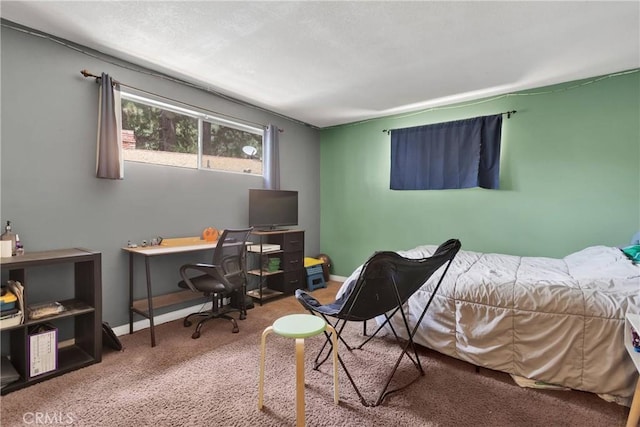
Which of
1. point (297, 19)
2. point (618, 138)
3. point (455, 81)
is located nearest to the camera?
point (297, 19)

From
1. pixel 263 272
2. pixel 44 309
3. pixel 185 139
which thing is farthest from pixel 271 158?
pixel 44 309

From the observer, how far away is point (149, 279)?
2.59m

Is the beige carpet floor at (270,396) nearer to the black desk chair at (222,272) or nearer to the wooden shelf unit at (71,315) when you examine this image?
the wooden shelf unit at (71,315)

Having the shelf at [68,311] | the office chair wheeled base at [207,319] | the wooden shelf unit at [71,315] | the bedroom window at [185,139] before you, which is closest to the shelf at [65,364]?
the wooden shelf unit at [71,315]

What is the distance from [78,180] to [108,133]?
46cm

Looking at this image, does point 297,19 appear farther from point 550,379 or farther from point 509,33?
point 550,379

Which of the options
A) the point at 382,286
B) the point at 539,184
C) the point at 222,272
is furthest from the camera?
the point at 539,184

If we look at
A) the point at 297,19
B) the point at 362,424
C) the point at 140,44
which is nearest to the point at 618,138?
the point at 297,19

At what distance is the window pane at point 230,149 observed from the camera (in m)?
3.58

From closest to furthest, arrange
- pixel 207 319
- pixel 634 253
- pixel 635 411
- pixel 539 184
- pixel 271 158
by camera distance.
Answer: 1. pixel 635 411
2. pixel 634 253
3. pixel 207 319
4. pixel 539 184
5. pixel 271 158

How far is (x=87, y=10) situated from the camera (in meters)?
2.06

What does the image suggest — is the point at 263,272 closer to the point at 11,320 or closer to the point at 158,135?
the point at 158,135

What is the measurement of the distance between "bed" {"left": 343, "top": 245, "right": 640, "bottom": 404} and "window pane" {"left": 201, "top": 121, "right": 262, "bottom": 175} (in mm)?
2637

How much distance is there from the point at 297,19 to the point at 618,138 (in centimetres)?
322
